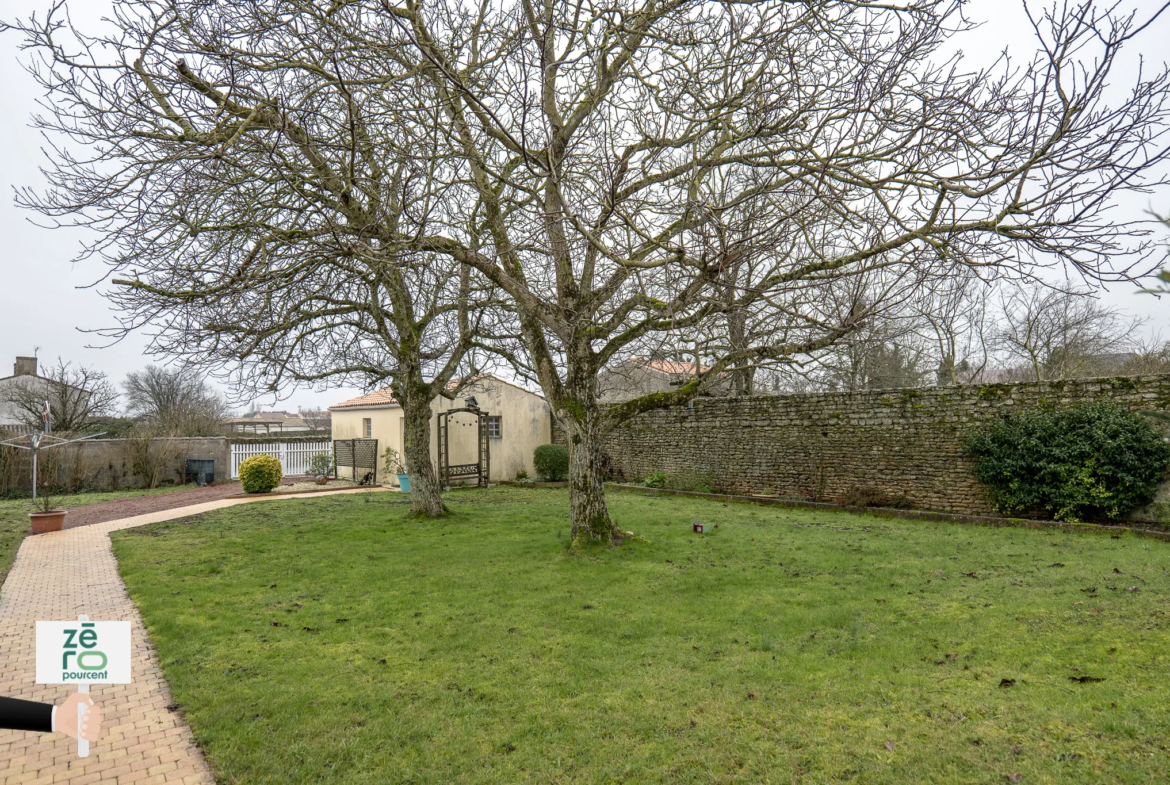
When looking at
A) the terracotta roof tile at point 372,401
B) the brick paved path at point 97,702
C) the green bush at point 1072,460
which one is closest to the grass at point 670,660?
the brick paved path at point 97,702

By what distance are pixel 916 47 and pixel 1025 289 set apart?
16469mm

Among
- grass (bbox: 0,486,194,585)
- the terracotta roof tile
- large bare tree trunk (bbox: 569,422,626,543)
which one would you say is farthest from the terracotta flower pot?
large bare tree trunk (bbox: 569,422,626,543)

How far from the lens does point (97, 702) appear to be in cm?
413

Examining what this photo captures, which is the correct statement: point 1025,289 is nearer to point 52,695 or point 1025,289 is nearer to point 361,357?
point 361,357

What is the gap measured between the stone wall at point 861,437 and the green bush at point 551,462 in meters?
3.41

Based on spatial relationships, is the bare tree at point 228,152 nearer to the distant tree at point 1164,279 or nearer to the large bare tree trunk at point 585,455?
the large bare tree trunk at point 585,455

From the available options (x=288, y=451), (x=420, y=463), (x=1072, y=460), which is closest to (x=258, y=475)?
(x=288, y=451)

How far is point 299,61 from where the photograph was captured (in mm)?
6328

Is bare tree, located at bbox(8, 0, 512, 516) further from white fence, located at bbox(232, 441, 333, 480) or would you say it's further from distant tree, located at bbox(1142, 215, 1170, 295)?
white fence, located at bbox(232, 441, 333, 480)

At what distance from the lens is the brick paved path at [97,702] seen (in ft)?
10.8

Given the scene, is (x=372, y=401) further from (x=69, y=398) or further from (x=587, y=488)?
(x=587, y=488)

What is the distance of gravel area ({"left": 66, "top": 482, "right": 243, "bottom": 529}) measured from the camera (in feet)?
42.2

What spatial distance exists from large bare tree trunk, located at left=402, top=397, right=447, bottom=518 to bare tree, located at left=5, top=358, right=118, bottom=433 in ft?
54.6

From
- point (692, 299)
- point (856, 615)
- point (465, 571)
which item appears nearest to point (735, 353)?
point (692, 299)
